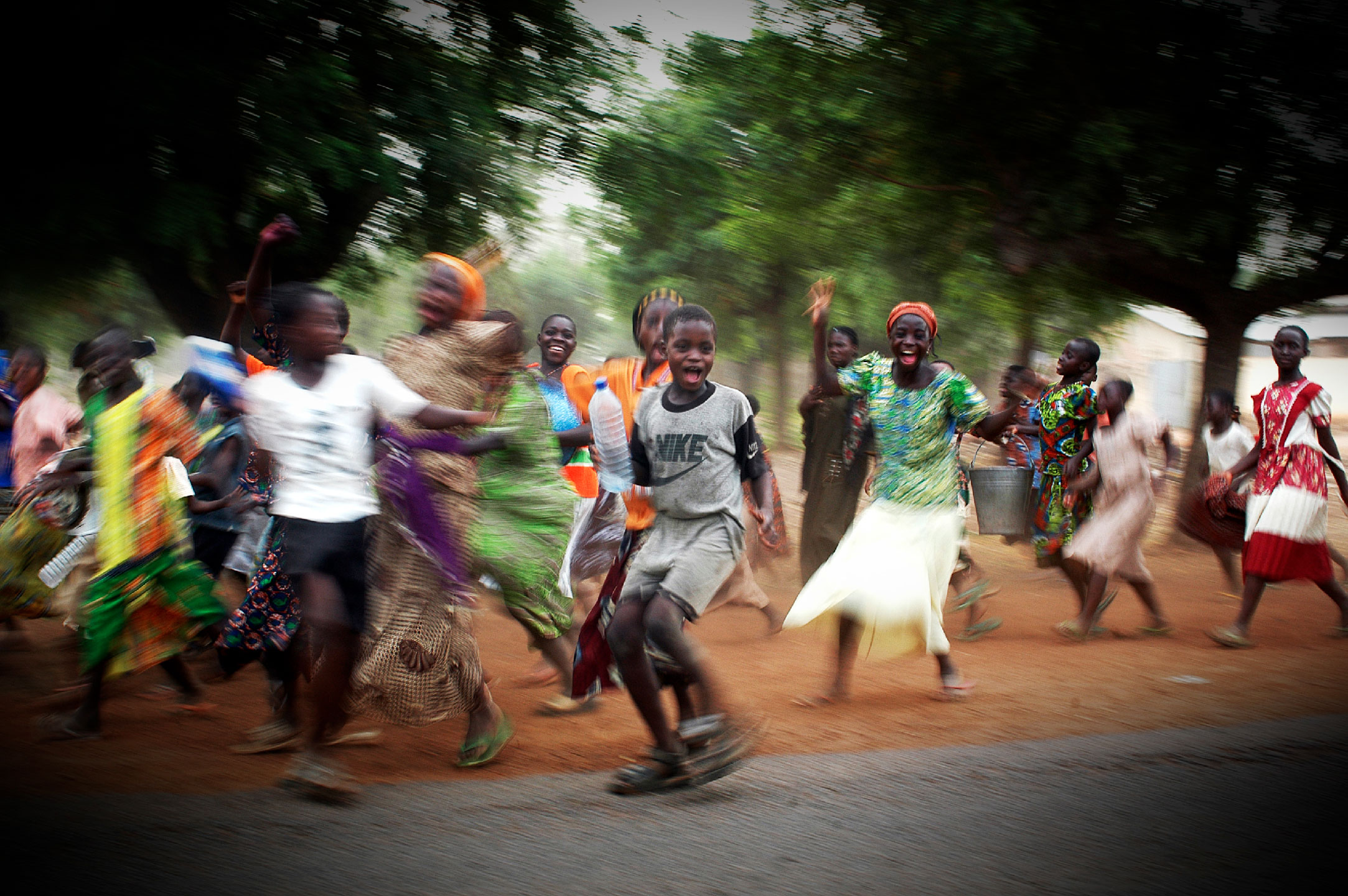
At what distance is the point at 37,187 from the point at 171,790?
6512 millimetres

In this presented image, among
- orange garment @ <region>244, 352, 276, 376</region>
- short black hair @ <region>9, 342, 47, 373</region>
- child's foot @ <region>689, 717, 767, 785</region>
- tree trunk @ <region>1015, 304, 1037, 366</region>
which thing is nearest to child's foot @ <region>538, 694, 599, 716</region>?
child's foot @ <region>689, 717, 767, 785</region>

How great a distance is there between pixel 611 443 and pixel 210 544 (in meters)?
2.69

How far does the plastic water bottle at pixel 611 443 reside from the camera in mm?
4531

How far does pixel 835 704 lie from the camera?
555 centimetres

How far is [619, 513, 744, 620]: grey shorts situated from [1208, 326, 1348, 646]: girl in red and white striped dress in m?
4.58

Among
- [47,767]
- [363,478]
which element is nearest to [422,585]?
[363,478]

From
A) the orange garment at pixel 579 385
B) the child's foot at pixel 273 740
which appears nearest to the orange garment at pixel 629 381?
the orange garment at pixel 579 385

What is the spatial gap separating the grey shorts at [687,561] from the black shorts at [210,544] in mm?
2737

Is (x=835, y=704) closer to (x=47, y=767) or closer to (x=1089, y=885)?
(x=1089, y=885)

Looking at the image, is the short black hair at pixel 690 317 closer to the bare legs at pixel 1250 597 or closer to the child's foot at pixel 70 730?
the child's foot at pixel 70 730

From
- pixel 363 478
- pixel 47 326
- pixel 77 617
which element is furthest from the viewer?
pixel 47 326

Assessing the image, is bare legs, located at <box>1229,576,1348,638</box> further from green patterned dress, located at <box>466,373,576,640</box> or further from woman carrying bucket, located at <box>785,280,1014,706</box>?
green patterned dress, located at <box>466,373,576,640</box>

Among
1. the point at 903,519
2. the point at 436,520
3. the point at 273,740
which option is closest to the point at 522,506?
the point at 436,520

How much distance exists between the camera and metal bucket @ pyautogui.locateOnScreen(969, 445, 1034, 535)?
7199mm
